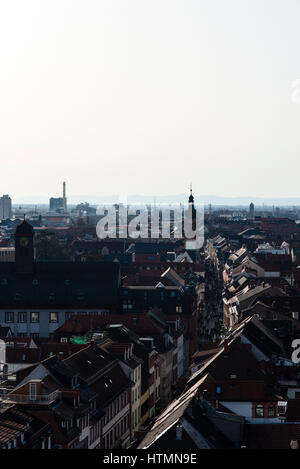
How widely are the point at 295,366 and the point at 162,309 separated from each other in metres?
34.9

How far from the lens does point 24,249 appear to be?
107938mm

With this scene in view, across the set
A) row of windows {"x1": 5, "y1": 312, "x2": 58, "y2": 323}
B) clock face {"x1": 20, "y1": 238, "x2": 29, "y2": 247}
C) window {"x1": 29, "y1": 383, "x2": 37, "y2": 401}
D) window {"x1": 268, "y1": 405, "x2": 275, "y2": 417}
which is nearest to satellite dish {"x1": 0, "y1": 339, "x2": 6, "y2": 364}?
window {"x1": 29, "y1": 383, "x2": 37, "y2": 401}

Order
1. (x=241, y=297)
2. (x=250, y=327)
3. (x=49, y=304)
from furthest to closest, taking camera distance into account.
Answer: (x=241, y=297), (x=49, y=304), (x=250, y=327)

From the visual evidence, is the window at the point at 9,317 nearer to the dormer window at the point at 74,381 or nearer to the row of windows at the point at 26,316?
the row of windows at the point at 26,316

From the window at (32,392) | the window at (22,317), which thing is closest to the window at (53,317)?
the window at (22,317)

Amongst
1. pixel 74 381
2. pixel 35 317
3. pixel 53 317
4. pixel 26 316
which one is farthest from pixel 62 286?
pixel 74 381

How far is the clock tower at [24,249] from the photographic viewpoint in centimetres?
10662

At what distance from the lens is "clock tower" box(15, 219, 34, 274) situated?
106625 mm

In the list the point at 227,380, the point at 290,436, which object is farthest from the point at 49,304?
the point at 290,436

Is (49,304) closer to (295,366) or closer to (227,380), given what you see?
(295,366)

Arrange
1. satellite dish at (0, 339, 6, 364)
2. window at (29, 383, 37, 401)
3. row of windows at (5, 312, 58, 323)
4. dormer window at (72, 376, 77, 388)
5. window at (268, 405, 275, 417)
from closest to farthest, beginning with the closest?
window at (29, 383, 37, 401) < dormer window at (72, 376, 77, 388) < window at (268, 405, 275, 417) < satellite dish at (0, 339, 6, 364) < row of windows at (5, 312, 58, 323)

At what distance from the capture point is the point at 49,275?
108 metres

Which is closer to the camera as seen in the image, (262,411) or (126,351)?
(262,411)

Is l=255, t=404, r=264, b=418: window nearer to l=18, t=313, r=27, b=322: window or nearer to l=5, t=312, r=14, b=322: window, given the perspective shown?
l=18, t=313, r=27, b=322: window
